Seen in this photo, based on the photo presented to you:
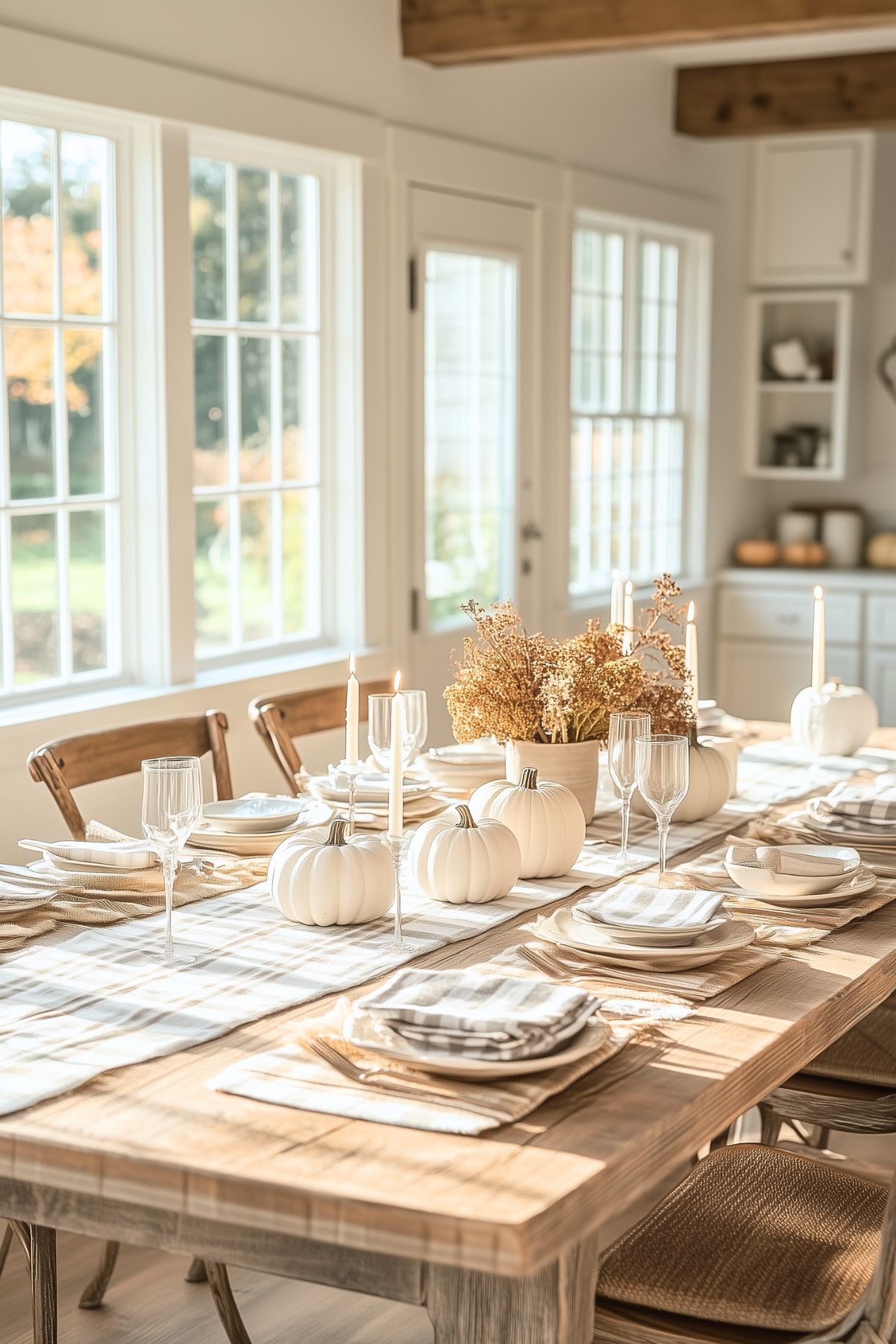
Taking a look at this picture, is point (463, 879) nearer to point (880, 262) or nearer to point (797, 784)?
point (797, 784)

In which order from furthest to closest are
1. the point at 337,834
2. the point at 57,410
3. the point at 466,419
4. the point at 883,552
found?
1. the point at 883,552
2. the point at 466,419
3. the point at 57,410
4. the point at 337,834

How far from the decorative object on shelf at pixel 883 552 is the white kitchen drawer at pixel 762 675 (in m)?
0.48

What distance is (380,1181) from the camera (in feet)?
4.14

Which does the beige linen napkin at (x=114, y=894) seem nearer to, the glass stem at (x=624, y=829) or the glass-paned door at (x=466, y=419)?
the glass stem at (x=624, y=829)

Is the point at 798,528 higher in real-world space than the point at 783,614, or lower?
higher

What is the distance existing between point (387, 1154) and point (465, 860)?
2.55ft

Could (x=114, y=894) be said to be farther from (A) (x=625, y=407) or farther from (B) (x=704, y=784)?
(A) (x=625, y=407)

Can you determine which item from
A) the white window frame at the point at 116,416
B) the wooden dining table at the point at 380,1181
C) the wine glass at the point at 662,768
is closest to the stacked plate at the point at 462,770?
the wine glass at the point at 662,768

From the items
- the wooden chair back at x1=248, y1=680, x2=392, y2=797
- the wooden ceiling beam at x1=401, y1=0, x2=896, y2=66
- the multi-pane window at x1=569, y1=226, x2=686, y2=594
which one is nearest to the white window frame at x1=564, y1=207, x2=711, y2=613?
the multi-pane window at x1=569, y1=226, x2=686, y2=594

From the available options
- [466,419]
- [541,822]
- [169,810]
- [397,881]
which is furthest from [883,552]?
[169,810]

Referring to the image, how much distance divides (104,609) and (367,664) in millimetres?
899

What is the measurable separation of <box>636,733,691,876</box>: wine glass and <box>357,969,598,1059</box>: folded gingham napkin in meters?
0.47

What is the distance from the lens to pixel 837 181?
20.3ft

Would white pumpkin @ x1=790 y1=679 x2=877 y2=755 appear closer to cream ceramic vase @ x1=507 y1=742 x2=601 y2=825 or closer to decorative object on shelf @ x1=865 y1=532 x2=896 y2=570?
cream ceramic vase @ x1=507 y1=742 x2=601 y2=825
